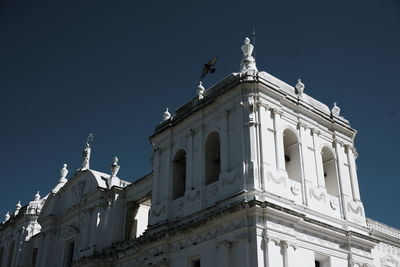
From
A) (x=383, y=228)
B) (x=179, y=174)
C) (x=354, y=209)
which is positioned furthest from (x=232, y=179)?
(x=383, y=228)

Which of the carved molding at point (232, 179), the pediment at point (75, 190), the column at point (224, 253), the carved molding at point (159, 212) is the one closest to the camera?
the column at point (224, 253)

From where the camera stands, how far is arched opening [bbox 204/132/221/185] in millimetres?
21312

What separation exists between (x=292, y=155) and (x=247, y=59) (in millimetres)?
4513

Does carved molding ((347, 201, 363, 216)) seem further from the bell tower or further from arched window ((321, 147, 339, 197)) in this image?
arched window ((321, 147, 339, 197))

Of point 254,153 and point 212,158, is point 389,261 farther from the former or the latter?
point 254,153

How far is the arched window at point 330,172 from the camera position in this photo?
22141mm

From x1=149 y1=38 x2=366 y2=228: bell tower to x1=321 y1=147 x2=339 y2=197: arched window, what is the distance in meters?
0.04

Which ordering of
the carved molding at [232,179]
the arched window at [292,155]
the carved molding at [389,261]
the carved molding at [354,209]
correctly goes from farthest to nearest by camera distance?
the carved molding at [389,261] < the carved molding at [354,209] < the arched window at [292,155] < the carved molding at [232,179]

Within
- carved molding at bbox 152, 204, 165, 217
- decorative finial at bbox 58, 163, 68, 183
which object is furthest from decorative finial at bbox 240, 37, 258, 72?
decorative finial at bbox 58, 163, 68, 183

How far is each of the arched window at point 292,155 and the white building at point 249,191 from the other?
4 centimetres

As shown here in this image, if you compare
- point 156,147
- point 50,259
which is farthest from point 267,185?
point 50,259

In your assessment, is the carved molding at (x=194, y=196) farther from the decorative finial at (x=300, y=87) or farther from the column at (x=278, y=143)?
the decorative finial at (x=300, y=87)

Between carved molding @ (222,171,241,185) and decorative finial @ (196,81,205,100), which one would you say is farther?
decorative finial @ (196,81,205,100)

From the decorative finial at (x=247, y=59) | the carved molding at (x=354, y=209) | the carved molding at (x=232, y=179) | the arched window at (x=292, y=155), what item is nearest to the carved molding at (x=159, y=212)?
the carved molding at (x=232, y=179)
